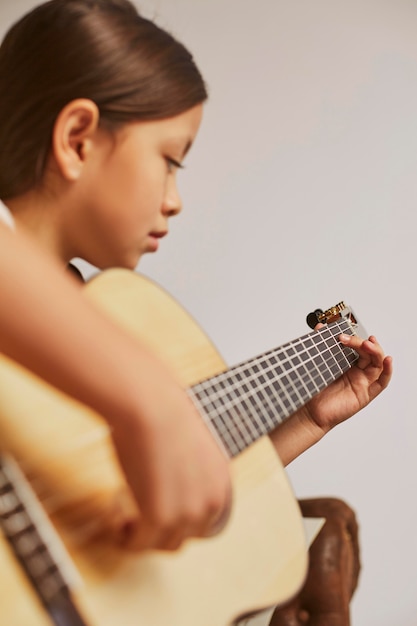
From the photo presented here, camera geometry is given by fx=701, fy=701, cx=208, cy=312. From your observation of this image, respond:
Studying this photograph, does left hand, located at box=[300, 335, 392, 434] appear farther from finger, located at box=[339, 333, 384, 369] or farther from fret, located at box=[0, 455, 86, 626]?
fret, located at box=[0, 455, 86, 626]

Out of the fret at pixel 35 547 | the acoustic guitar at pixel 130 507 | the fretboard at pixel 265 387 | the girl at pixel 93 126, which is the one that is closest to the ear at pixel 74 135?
the girl at pixel 93 126

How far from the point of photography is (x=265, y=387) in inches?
25.8

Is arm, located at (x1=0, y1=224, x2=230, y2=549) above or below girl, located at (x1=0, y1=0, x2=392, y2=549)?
below

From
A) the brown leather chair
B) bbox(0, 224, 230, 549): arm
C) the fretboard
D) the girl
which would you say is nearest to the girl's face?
the girl

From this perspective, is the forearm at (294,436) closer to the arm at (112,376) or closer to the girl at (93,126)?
the girl at (93,126)

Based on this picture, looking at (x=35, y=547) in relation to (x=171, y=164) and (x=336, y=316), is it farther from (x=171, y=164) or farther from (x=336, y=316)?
(x=336, y=316)

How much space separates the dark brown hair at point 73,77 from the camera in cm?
67

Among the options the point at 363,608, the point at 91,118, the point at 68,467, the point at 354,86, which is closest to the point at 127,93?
the point at 91,118

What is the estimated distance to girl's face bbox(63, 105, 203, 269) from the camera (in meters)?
0.66

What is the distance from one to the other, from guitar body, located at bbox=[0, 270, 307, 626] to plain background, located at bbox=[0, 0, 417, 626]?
0.65m

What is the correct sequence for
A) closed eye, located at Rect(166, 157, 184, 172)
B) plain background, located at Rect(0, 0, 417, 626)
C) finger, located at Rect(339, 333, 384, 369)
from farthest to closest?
1. plain background, located at Rect(0, 0, 417, 626)
2. finger, located at Rect(339, 333, 384, 369)
3. closed eye, located at Rect(166, 157, 184, 172)

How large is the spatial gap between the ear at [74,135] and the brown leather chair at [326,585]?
0.57 m

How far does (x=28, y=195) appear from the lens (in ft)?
2.22

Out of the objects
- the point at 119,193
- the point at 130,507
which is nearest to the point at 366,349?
the point at 119,193
